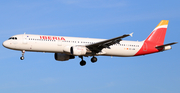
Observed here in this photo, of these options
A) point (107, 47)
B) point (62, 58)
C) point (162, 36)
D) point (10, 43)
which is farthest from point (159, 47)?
point (10, 43)

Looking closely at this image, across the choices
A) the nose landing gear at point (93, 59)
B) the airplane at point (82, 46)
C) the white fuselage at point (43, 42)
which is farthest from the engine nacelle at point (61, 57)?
the white fuselage at point (43, 42)

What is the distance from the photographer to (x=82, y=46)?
50625 mm

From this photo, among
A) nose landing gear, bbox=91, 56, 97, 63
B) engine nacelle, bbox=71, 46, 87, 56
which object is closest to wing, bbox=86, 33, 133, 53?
engine nacelle, bbox=71, 46, 87, 56

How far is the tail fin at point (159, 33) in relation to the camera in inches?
2276

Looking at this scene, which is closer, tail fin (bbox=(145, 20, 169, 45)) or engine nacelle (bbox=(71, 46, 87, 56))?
engine nacelle (bbox=(71, 46, 87, 56))

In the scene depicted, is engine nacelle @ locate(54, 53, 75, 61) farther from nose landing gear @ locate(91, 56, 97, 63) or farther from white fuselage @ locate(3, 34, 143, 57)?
white fuselage @ locate(3, 34, 143, 57)

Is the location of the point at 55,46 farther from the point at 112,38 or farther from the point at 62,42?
the point at 112,38

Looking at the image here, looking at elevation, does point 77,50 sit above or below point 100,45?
below

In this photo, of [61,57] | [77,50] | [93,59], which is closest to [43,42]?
[77,50]

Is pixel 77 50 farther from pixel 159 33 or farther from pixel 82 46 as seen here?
pixel 159 33

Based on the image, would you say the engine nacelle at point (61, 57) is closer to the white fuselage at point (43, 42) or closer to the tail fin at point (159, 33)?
the white fuselage at point (43, 42)

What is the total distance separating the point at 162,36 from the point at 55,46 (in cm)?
2097

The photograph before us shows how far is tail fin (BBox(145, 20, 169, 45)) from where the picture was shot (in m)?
57.8

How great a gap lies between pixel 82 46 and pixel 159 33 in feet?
53.9
